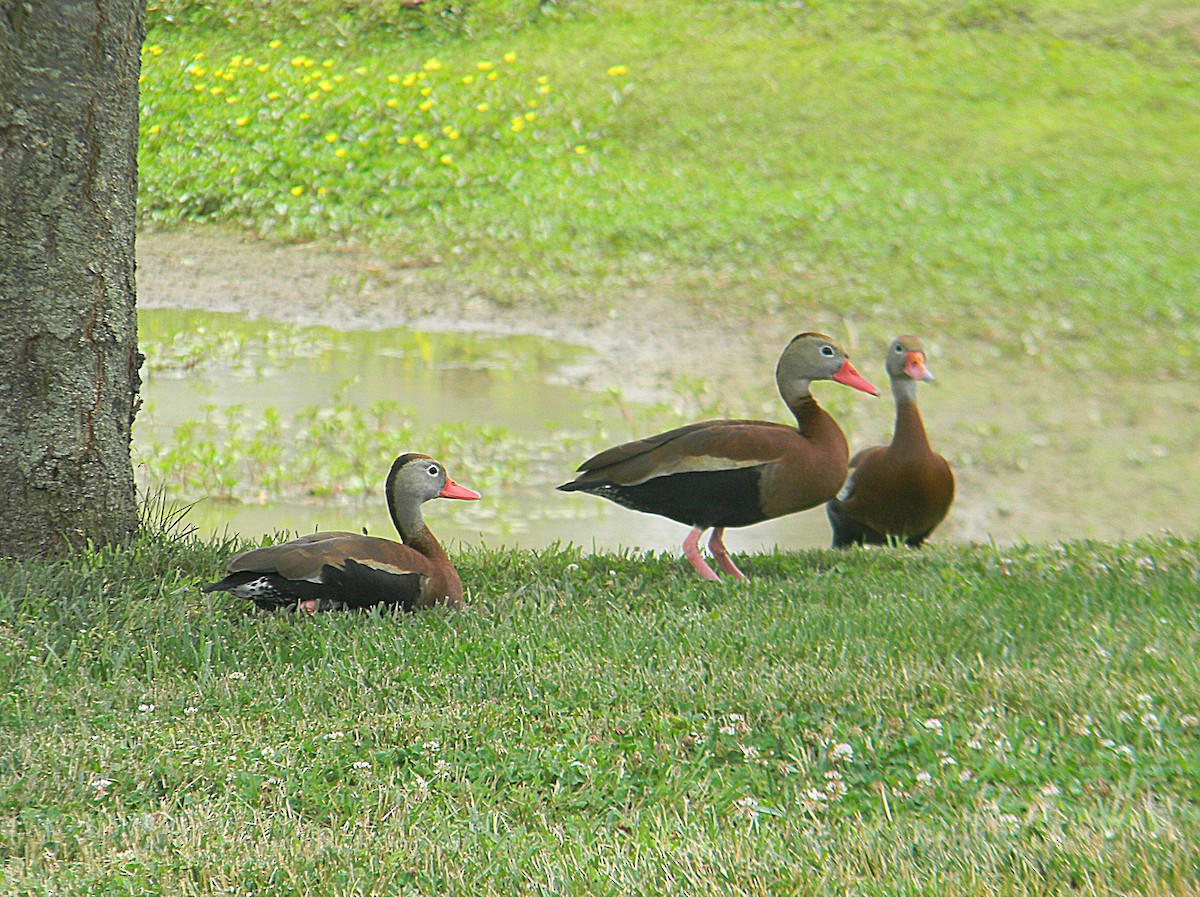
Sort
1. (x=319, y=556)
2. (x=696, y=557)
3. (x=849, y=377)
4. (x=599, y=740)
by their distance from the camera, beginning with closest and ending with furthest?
(x=599, y=740)
(x=319, y=556)
(x=696, y=557)
(x=849, y=377)

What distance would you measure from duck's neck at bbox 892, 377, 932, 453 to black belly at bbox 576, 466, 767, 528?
136 cm

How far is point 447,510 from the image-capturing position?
8742mm

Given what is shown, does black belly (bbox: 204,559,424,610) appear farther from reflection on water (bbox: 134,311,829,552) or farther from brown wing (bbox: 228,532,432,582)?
reflection on water (bbox: 134,311,829,552)

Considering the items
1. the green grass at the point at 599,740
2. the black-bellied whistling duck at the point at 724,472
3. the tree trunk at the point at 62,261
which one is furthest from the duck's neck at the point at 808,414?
the tree trunk at the point at 62,261

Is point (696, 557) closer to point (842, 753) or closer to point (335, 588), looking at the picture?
point (335, 588)

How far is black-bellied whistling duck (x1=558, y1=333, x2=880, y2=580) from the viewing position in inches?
224

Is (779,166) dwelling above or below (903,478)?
above

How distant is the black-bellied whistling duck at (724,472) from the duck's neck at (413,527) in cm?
76

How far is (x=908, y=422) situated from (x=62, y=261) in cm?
420

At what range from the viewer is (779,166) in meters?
17.4

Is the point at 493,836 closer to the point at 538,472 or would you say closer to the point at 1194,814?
the point at 1194,814

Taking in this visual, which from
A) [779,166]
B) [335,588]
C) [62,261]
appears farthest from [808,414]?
[779,166]

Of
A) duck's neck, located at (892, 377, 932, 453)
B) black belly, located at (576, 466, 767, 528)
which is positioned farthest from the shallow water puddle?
black belly, located at (576, 466, 767, 528)

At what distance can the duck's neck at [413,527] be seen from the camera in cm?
522
